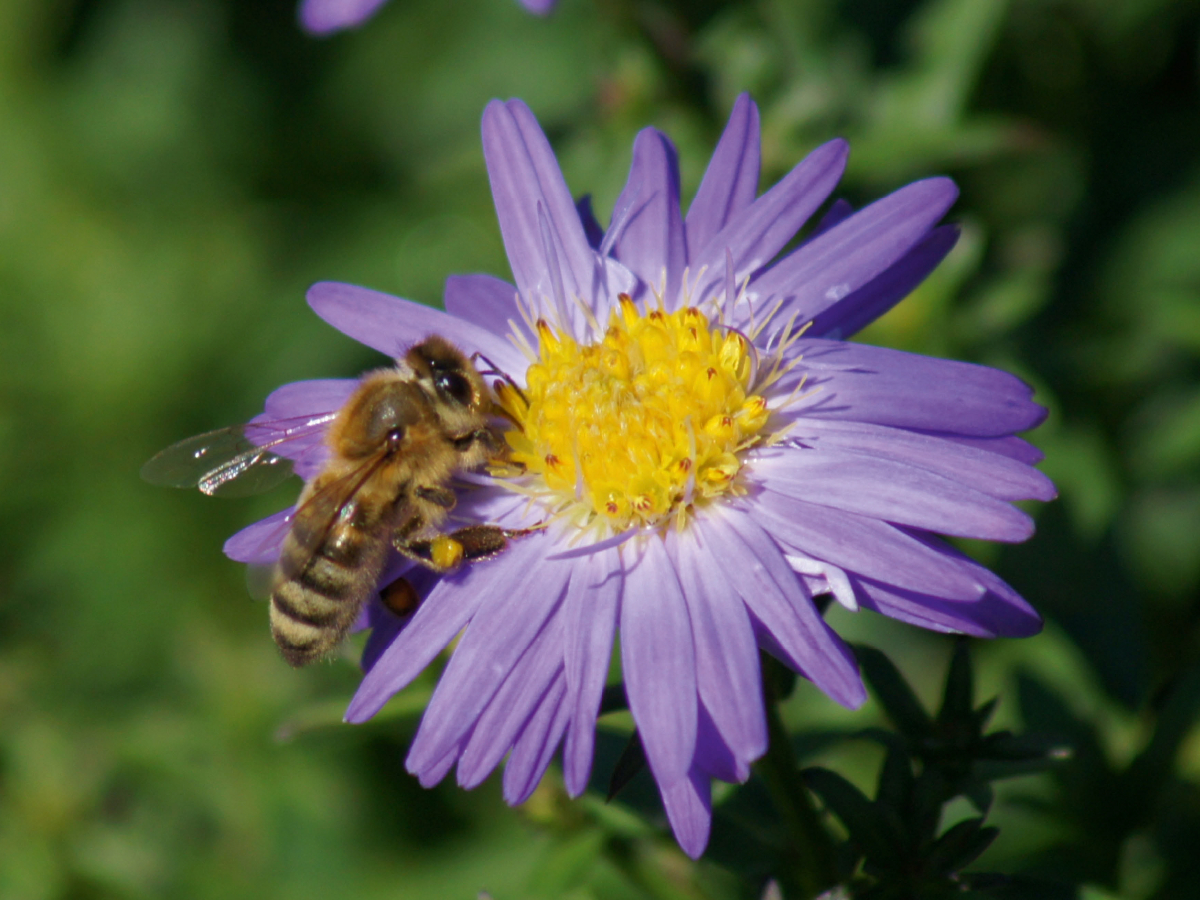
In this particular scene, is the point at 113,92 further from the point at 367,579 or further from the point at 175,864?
the point at 367,579

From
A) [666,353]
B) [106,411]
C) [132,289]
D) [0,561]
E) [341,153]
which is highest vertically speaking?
[666,353]

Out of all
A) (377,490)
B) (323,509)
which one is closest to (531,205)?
(377,490)

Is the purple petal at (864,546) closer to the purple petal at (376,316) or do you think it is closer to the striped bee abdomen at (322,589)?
the striped bee abdomen at (322,589)

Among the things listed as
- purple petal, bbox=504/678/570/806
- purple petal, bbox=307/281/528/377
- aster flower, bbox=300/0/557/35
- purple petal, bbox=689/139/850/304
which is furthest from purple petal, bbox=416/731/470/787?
aster flower, bbox=300/0/557/35

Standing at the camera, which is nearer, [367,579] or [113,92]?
[367,579]

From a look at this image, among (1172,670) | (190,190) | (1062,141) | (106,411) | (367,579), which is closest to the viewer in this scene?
(367,579)

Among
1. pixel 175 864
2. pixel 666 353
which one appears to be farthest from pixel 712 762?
pixel 175 864

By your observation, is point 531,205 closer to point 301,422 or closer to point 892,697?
point 301,422
